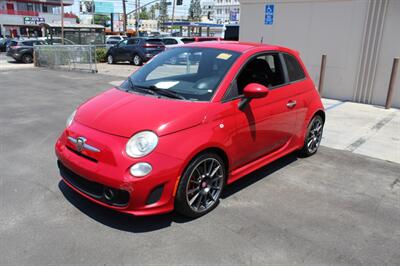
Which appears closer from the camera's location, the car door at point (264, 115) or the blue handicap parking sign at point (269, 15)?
the car door at point (264, 115)

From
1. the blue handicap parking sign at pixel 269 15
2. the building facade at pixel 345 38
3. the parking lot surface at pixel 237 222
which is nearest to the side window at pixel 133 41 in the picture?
the building facade at pixel 345 38

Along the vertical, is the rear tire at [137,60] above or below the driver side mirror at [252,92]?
below

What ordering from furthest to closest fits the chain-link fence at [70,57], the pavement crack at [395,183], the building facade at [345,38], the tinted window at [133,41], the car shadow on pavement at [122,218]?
1. the tinted window at [133,41]
2. the chain-link fence at [70,57]
3. the building facade at [345,38]
4. the pavement crack at [395,183]
5. the car shadow on pavement at [122,218]

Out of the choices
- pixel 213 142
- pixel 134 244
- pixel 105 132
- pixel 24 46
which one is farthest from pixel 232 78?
pixel 24 46

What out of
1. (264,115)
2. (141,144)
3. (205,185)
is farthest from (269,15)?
(141,144)

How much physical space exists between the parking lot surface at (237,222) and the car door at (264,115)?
493mm

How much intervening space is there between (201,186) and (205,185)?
56mm

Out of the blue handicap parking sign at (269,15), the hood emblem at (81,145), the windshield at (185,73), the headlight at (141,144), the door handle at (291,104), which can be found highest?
the blue handicap parking sign at (269,15)

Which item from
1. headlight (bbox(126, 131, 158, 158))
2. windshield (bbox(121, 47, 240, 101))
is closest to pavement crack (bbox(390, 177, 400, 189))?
windshield (bbox(121, 47, 240, 101))

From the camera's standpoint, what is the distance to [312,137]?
17.8 ft

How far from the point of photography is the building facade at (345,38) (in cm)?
930

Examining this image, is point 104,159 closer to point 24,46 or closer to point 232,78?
point 232,78

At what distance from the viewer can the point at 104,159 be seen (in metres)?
3.16

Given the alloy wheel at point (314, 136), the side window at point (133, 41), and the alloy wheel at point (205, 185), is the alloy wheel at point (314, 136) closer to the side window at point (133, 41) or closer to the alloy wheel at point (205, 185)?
the alloy wheel at point (205, 185)
